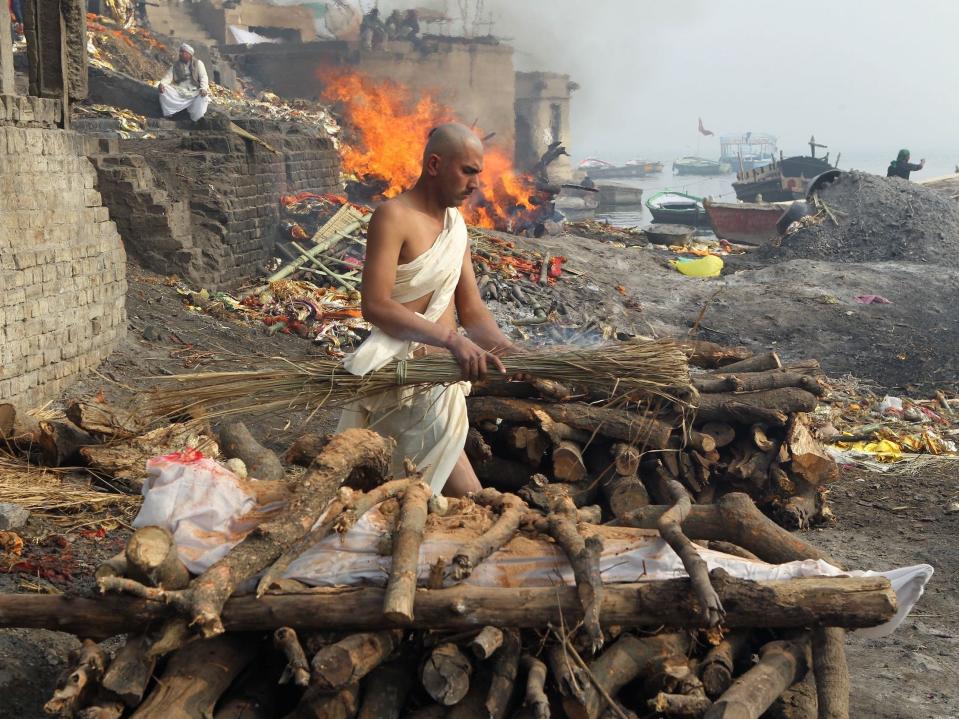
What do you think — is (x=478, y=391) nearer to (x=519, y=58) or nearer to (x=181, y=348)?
(x=181, y=348)

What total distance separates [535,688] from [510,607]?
0.96ft

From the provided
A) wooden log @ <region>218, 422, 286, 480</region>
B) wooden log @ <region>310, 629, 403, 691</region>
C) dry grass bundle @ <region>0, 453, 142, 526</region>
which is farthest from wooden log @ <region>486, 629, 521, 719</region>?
Answer: dry grass bundle @ <region>0, 453, 142, 526</region>

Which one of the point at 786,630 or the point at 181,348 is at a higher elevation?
the point at 786,630

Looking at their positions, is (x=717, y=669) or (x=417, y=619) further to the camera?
(x=717, y=669)

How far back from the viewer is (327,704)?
10.1 feet

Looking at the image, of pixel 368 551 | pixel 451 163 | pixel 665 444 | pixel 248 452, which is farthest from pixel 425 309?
pixel 665 444

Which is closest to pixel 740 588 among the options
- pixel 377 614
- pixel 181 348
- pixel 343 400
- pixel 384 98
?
pixel 377 614

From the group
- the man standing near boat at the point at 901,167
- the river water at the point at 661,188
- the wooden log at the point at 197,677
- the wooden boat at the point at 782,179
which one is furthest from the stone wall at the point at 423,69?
the wooden log at the point at 197,677

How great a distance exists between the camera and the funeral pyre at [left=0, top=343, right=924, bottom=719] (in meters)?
3.09

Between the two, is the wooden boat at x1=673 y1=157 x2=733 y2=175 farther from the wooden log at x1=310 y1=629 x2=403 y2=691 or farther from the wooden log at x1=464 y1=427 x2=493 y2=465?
the wooden log at x1=310 y1=629 x2=403 y2=691

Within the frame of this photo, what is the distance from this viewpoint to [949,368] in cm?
1332

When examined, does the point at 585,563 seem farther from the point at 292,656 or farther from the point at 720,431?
the point at 720,431

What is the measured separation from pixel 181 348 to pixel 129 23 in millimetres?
23384

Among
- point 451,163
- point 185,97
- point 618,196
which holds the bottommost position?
point 618,196
